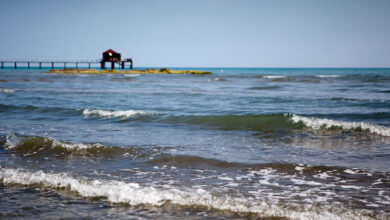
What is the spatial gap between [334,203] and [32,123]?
33.1 ft

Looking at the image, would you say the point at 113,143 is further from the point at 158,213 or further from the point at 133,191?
the point at 158,213

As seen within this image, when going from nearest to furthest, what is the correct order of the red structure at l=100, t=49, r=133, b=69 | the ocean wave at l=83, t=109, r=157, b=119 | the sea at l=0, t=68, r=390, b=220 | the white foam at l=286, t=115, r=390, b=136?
the sea at l=0, t=68, r=390, b=220, the white foam at l=286, t=115, r=390, b=136, the ocean wave at l=83, t=109, r=157, b=119, the red structure at l=100, t=49, r=133, b=69

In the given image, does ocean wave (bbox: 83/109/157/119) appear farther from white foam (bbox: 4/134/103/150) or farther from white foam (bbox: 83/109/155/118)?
white foam (bbox: 4/134/103/150)

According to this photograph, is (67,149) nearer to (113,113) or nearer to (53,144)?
(53,144)

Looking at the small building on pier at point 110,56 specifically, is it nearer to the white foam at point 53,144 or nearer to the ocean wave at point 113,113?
the ocean wave at point 113,113

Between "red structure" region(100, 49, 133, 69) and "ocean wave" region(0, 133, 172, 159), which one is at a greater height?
"red structure" region(100, 49, 133, 69)

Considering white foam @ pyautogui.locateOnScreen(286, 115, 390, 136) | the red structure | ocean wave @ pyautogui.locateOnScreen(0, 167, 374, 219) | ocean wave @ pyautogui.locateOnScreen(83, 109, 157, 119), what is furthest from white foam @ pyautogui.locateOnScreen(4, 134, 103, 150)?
the red structure

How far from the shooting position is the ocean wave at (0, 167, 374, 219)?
3.97m

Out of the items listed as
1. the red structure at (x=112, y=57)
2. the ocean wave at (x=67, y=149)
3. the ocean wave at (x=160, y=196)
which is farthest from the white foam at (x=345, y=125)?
the red structure at (x=112, y=57)

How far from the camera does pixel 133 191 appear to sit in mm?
4668

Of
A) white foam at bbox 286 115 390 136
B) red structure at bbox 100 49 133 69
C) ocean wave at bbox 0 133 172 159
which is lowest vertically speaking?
ocean wave at bbox 0 133 172 159

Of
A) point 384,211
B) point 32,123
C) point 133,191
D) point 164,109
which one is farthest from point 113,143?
point 164,109

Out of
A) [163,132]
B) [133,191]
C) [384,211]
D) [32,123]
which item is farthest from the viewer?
[32,123]

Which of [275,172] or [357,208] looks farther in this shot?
[275,172]
